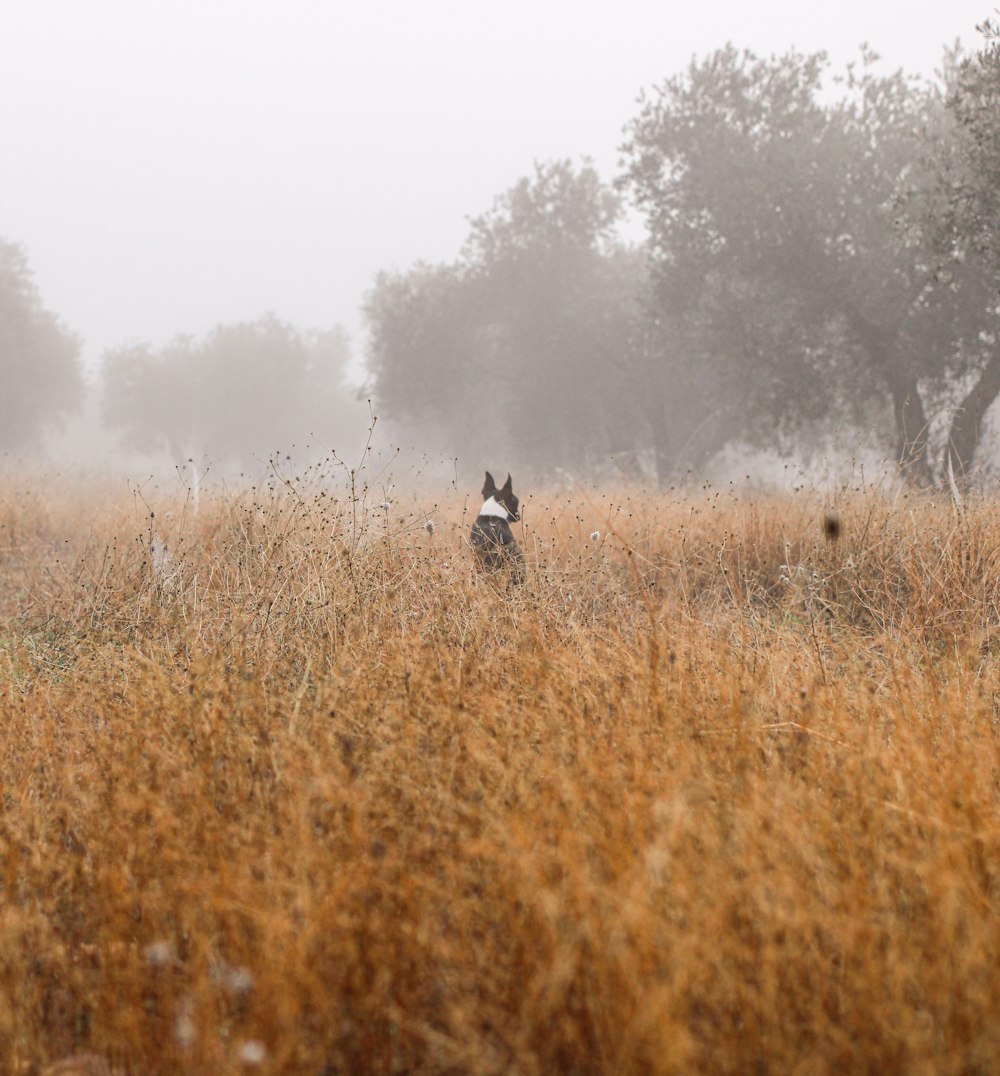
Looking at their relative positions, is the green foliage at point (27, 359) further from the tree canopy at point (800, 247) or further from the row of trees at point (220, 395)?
the tree canopy at point (800, 247)

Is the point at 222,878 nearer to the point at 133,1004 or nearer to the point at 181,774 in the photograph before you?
the point at 133,1004

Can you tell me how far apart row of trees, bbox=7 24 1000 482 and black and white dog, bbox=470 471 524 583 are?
348 cm

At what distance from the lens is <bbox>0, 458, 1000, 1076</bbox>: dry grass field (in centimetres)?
159

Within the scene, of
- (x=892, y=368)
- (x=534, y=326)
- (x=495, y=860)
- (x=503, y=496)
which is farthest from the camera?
(x=534, y=326)

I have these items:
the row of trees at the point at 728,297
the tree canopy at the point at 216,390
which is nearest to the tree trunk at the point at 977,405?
the row of trees at the point at 728,297

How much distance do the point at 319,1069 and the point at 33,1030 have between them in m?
0.81

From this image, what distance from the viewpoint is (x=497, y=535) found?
6441 millimetres

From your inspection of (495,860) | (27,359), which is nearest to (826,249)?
(495,860)

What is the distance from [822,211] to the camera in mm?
14547

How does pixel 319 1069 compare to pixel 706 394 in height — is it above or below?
below

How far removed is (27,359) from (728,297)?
29.7 meters

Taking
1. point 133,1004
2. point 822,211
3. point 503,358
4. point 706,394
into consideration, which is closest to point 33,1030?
point 133,1004

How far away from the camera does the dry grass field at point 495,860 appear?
5.22 ft

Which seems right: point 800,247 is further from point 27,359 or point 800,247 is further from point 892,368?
point 27,359
